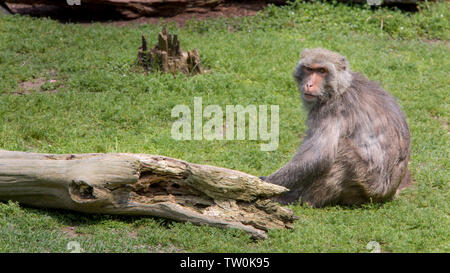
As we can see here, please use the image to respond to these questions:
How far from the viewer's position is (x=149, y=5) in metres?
14.9

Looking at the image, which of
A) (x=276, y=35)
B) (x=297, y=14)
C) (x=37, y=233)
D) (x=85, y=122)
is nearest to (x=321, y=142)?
(x=37, y=233)

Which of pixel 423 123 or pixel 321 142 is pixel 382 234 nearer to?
pixel 321 142

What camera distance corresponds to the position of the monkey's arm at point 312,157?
23.6 ft

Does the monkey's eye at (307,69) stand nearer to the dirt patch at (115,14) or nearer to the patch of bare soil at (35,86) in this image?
the patch of bare soil at (35,86)

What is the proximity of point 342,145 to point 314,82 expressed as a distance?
87 cm

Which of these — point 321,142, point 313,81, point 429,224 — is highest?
point 313,81

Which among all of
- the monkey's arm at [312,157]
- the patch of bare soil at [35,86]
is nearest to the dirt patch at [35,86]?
the patch of bare soil at [35,86]

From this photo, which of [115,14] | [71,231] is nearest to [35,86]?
[115,14]

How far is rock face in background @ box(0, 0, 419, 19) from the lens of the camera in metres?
14.6

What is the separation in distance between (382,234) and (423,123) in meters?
4.32

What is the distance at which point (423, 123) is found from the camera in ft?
33.8

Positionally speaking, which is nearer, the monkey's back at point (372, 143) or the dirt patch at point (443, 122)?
the monkey's back at point (372, 143)

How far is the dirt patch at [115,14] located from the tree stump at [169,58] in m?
3.20

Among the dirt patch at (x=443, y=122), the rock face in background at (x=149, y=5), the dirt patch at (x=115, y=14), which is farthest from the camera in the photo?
the dirt patch at (x=115, y=14)
